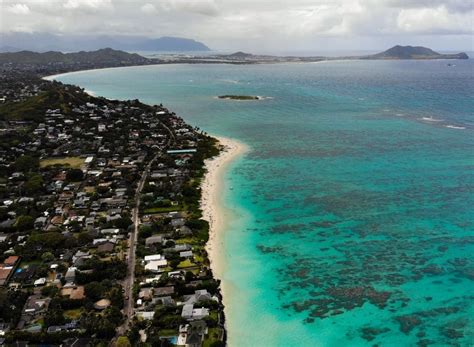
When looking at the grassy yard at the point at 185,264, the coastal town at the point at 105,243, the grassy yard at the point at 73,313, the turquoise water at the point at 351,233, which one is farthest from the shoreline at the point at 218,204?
the grassy yard at the point at 73,313

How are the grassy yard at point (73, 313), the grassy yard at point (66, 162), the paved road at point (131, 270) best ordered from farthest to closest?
the grassy yard at point (66, 162) → the grassy yard at point (73, 313) → the paved road at point (131, 270)

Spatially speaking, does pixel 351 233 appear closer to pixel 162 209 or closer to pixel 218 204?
pixel 218 204

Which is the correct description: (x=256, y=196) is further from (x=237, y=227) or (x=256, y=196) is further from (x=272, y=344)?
(x=272, y=344)

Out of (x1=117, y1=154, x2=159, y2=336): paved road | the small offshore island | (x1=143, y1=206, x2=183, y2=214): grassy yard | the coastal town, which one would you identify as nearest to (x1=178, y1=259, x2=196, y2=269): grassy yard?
the coastal town

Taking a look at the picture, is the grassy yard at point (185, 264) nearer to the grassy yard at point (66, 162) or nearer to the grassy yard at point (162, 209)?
the grassy yard at point (162, 209)

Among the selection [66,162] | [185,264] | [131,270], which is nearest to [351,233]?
[185,264]

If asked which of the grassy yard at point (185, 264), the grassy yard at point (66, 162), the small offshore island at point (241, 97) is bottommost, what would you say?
the grassy yard at point (185, 264)
